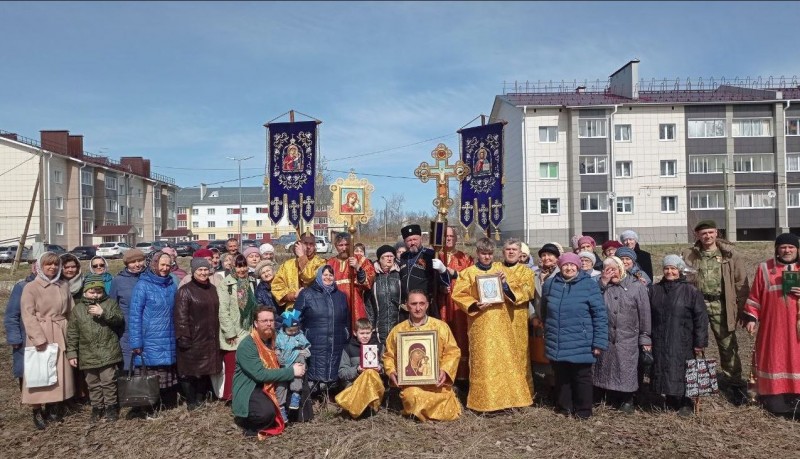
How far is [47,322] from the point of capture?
6488 mm

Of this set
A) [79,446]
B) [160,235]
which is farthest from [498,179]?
[160,235]

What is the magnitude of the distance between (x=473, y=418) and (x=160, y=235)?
66.4 metres

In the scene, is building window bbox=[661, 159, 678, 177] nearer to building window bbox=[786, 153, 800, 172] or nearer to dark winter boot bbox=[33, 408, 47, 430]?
building window bbox=[786, 153, 800, 172]

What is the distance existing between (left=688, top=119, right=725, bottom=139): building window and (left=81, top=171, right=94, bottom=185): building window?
46.4 m

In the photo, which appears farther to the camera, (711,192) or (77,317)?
(711,192)

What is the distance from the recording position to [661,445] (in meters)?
5.60

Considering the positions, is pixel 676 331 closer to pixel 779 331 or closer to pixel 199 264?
pixel 779 331

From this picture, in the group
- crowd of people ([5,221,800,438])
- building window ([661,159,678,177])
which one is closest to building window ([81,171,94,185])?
building window ([661,159,678,177])

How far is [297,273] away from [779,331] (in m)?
5.45

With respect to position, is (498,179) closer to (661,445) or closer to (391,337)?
(391,337)

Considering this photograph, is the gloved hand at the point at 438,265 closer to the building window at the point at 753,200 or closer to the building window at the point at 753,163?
the building window at the point at 753,200

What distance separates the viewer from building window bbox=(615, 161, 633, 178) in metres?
39.6

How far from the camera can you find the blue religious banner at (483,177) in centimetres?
951

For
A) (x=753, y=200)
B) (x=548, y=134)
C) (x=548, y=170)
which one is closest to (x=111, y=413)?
(x=548, y=170)
